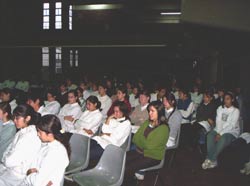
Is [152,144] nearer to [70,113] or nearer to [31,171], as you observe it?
[31,171]

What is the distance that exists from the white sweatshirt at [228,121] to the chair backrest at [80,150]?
255 cm

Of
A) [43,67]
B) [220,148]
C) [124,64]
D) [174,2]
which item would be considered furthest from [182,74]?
[220,148]

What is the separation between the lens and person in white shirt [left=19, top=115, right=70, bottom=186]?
9.08 feet

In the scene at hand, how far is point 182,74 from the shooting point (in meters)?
21.5

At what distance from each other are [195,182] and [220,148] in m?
0.78

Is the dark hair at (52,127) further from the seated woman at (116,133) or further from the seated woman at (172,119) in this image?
the seated woman at (172,119)

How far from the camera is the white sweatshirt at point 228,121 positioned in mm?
5590

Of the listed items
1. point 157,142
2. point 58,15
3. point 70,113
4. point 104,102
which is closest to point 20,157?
point 157,142

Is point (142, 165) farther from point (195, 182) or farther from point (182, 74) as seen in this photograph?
point (182, 74)

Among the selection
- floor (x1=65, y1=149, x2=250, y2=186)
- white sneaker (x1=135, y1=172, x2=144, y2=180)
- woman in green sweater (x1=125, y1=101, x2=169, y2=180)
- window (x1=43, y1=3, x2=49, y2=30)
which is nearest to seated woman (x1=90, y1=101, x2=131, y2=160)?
woman in green sweater (x1=125, y1=101, x2=169, y2=180)

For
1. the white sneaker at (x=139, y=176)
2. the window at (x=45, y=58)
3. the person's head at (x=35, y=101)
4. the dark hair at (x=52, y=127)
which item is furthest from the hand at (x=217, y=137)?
the window at (x=45, y=58)

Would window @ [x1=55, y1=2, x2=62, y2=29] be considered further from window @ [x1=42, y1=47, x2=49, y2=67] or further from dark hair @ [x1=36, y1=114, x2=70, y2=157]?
dark hair @ [x1=36, y1=114, x2=70, y2=157]

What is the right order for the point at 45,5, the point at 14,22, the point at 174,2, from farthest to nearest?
the point at 45,5
the point at 14,22
the point at 174,2

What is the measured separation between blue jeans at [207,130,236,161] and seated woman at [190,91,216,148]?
0.53m
